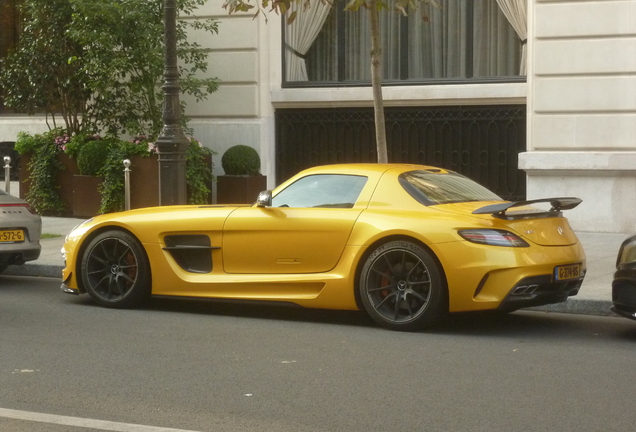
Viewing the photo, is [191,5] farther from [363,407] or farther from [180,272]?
[363,407]

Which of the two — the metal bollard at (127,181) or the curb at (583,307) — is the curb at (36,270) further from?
the curb at (583,307)

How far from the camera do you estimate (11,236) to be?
431 inches

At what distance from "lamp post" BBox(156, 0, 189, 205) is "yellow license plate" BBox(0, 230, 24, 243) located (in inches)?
69.1

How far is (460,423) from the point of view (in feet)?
17.7

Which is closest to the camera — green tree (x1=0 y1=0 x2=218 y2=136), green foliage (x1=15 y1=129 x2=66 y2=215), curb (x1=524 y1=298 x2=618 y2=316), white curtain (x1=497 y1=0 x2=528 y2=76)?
curb (x1=524 y1=298 x2=618 y2=316)

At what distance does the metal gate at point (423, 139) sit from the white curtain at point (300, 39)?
69 centimetres

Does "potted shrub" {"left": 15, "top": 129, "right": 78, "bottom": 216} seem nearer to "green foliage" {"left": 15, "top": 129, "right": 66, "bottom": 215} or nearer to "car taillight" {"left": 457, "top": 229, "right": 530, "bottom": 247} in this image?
"green foliage" {"left": 15, "top": 129, "right": 66, "bottom": 215}

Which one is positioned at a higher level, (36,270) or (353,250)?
(353,250)

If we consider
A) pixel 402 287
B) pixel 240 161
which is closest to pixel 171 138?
pixel 402 287

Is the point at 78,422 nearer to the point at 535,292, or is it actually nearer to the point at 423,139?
the point at 535,292

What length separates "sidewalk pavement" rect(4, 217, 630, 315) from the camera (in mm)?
9269

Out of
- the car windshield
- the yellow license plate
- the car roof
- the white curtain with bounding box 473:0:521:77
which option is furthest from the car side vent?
the white curtain with bounding box 473:0:521:77

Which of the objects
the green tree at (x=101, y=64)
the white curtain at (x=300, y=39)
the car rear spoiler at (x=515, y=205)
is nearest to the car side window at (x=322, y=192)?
the car rear spoiler at (x=515, y=205)

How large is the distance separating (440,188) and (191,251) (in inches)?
85.8
